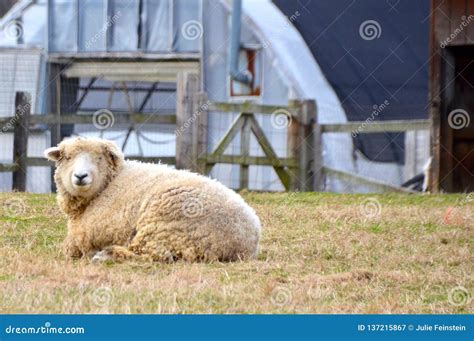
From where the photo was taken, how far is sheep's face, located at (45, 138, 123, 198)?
8578 mm

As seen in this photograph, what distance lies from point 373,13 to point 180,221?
12.2 metres

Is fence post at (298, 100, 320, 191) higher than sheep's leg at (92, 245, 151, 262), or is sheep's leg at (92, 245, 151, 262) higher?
fence post at (298, 100, 320, 191)

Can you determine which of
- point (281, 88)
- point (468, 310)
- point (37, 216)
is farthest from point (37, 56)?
point (468, 310)
